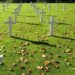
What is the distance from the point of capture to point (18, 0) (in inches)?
3250

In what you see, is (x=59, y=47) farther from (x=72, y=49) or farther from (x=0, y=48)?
(x=0, y=48)

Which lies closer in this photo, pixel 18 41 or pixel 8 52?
pixel 8 52

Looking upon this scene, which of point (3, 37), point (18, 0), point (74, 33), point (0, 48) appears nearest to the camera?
point (0, 48)

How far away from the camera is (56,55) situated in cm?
1255

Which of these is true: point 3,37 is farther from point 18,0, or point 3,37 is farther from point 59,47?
point 18,0

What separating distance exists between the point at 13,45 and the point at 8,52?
1.29 meters

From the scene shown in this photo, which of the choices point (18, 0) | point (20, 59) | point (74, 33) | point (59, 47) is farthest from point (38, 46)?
point (18, 0)

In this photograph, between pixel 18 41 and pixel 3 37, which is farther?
pixel 3 37

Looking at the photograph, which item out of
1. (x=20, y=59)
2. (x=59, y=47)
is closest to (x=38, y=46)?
(x=59, y=47)

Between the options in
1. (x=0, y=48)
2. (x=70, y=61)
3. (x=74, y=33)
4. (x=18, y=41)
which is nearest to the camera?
(x=70, y=61)

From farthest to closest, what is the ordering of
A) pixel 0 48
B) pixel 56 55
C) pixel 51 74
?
1. pixel 0 48
2. pixel 56 55
3. pixel 51 74

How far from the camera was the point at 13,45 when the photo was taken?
1415 cm

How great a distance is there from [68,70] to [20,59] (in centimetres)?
218

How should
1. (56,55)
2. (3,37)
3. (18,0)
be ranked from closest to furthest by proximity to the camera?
(56,55) → (3,37) → (18,0)
